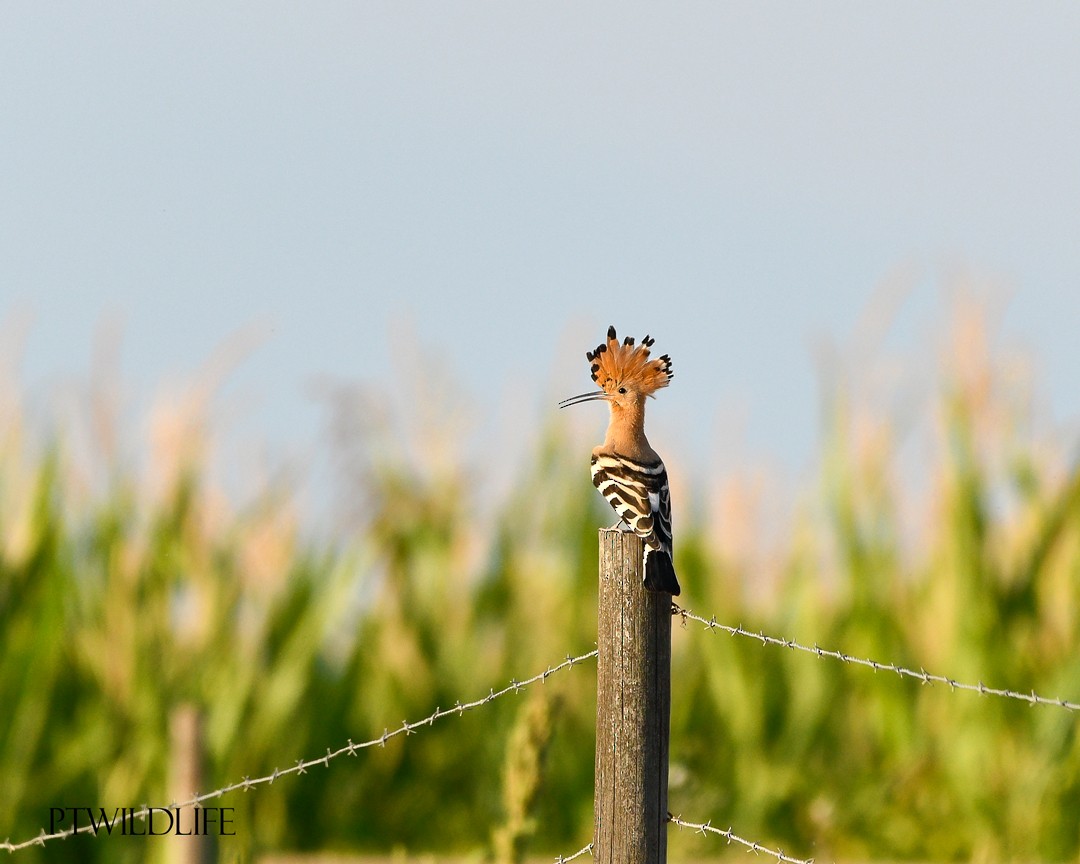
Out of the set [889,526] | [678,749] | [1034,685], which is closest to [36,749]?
[678,749]

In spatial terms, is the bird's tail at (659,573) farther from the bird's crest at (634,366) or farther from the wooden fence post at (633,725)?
the bird's crest at (634,366)

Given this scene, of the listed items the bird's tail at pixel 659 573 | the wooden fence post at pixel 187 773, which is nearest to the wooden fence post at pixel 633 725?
the bird's tail at pixel 659 573

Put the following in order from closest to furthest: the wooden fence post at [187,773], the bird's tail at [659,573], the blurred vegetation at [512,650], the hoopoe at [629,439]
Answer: the bird's tail at [659,573], the hoopoe at [629,439], the wooden fence post at [187,773], the blurred vegetation at [512,650]

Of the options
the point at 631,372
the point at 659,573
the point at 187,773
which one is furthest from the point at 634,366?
the point at 187,773

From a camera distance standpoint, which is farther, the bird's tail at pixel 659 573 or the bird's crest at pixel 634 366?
the bird's crest at pixel 634 366

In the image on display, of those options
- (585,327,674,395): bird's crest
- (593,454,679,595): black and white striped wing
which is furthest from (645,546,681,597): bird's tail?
(585,327,674,395): bird's crest

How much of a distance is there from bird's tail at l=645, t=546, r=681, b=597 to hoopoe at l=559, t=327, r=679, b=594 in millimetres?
113

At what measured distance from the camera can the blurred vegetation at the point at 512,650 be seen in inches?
195

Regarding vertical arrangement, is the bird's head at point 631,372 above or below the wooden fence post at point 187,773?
above

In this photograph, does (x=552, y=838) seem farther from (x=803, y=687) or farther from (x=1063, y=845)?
(x=1063, y=845)

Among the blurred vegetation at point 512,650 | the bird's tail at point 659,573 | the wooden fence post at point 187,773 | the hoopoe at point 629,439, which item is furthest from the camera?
the blurred vegetation at point 512,650

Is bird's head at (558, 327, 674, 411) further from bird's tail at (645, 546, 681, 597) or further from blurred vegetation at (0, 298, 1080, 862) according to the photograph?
blurred vegetation at (0, 298, 1080, 862)

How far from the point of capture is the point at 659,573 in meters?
2.69

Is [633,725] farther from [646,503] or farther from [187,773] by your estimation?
[187,773]
